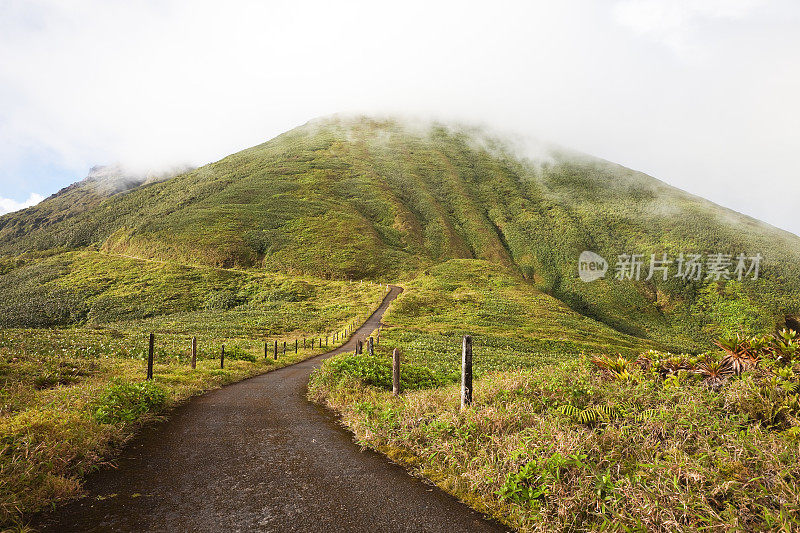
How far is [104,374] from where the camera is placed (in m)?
13.9

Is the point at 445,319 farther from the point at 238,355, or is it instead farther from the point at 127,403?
the point at 127,403

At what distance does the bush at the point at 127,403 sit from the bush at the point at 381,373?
537 centimetres

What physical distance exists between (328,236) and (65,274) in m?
51.9

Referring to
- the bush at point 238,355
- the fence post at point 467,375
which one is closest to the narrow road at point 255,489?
the fence post at point 467,375

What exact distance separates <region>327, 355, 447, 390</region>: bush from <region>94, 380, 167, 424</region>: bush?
5366 millimetres

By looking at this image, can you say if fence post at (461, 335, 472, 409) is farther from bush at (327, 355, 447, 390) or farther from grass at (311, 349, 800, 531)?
bush at (327, 355, 447, 390)

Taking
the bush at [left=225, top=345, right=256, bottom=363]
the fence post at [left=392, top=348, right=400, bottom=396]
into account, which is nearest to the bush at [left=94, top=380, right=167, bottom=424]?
the fence post at [left=392, top=348, right=400, bottom=396]

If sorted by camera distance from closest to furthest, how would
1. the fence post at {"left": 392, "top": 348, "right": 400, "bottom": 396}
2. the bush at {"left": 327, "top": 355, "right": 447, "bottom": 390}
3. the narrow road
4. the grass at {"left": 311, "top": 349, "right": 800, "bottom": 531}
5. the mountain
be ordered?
the grass at {"left": 311, "top": 349, "right": 800, "bottom": 531} < the narrow road < the fence post at {"left": 392, "top": 348, "right": 400, "bottom": 396} < the bush at {"left": 327, "top": 355, "right": 447, "bottom": 390} < the mountain

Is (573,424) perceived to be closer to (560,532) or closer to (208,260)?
(560,532)

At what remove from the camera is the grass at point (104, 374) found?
19.1 ft

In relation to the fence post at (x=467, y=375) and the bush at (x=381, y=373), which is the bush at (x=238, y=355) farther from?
the fence post at (x=467, y=375)

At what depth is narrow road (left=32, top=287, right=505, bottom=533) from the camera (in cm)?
507

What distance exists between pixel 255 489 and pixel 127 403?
5.31 metres

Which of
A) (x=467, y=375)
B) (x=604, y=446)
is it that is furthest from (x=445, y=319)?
(x=604, y=446)
